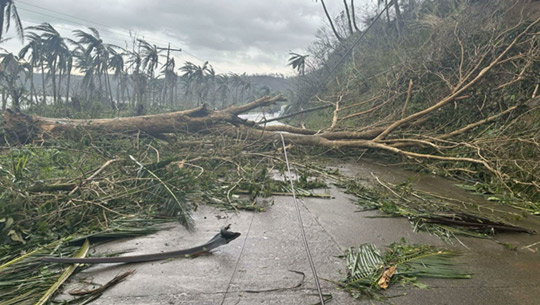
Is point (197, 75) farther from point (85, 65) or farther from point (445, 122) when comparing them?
point (445, 122)

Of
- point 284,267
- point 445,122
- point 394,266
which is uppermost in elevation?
point 445,122

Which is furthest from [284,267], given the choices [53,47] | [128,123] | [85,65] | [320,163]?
[85,65]

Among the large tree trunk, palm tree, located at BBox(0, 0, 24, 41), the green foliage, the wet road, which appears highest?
palm tree, located at BBox(0, 0, 24, 41)

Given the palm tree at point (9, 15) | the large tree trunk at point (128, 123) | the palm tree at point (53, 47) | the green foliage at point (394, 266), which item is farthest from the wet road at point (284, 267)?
the palm tree at point (53, 47)

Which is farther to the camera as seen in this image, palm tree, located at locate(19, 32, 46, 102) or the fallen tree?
palm tree, located at locate(19, 32, 46, 102)

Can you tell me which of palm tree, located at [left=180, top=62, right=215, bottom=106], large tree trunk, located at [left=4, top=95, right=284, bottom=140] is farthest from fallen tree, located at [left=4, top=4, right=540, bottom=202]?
palm tree, located at [left=180, top=62, right=215, bottom=106]

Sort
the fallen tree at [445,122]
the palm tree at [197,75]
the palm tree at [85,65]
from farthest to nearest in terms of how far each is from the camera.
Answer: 1. the palm tree at [197,75]
2. the palm tree at [85,65]
3. the fallen tree at [445,122]

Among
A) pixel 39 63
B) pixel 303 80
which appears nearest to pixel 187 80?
pixel 39 63

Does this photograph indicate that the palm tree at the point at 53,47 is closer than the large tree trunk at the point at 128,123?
No

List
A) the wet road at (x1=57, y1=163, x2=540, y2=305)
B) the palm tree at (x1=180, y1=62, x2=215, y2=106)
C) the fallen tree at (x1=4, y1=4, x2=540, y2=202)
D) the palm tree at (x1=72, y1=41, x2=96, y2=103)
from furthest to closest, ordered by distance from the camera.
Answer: the palm tree at (x1=180, y1=62, x2=215, y2=106) → the palm tree at (x1=72, y1=41, x2=96, y2=103) → the fallen tree at (x1=4, y1=4, x2=540, y2=202) → the wet road at (x1=57, y1=163, x2=540, y2=305)

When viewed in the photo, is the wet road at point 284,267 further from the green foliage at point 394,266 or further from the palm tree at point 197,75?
the palm tree at point 197,75

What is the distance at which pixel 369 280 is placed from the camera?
6.60 ft

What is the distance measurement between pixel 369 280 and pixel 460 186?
3.60m

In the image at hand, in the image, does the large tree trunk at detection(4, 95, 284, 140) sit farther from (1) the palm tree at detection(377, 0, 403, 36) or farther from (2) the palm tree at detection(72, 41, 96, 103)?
(2) the palm tree at detection(72, 41, 96, 103)
